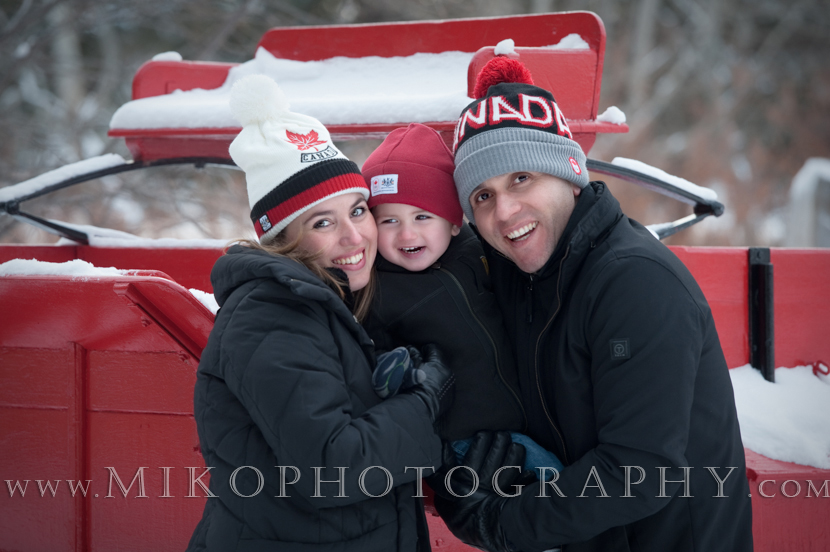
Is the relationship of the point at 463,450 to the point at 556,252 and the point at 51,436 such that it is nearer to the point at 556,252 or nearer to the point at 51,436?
the point at 556,252

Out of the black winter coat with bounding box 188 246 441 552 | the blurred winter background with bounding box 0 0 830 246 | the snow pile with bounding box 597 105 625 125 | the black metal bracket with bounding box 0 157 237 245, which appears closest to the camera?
the black winter coat with bounding box 188 246 441 552

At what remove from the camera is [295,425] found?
1.18 meters

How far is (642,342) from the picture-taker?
1.25 m

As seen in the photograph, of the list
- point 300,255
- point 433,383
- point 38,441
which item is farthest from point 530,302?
point 38,441

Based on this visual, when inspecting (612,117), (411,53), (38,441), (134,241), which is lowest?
(38,441)

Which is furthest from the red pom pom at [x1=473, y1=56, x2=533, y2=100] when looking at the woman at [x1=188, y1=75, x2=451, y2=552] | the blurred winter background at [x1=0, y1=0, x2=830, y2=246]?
the blurred winter background at [x1=0, y1=0, x2=830, y2=246]

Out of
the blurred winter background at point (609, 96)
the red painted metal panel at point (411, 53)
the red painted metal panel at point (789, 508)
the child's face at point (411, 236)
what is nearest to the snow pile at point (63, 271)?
the child's face at point (411, 236)

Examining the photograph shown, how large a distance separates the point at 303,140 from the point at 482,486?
41.4 inches

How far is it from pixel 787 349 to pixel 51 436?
2916 millimetres

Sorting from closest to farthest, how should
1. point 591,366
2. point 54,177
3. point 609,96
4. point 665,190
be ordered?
point 591,366
point 665,190
point 54,177
point 609,96

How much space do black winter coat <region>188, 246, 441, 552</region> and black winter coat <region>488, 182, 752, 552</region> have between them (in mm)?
326

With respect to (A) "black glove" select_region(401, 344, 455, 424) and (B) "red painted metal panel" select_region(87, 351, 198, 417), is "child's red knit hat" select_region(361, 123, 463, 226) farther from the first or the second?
(B) "red painted metal panel" select_region(87, 351, 198, 417)

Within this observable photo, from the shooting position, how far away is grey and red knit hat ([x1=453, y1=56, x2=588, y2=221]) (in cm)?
151

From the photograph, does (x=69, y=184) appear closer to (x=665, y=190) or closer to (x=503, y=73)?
(x=503, y=73)
